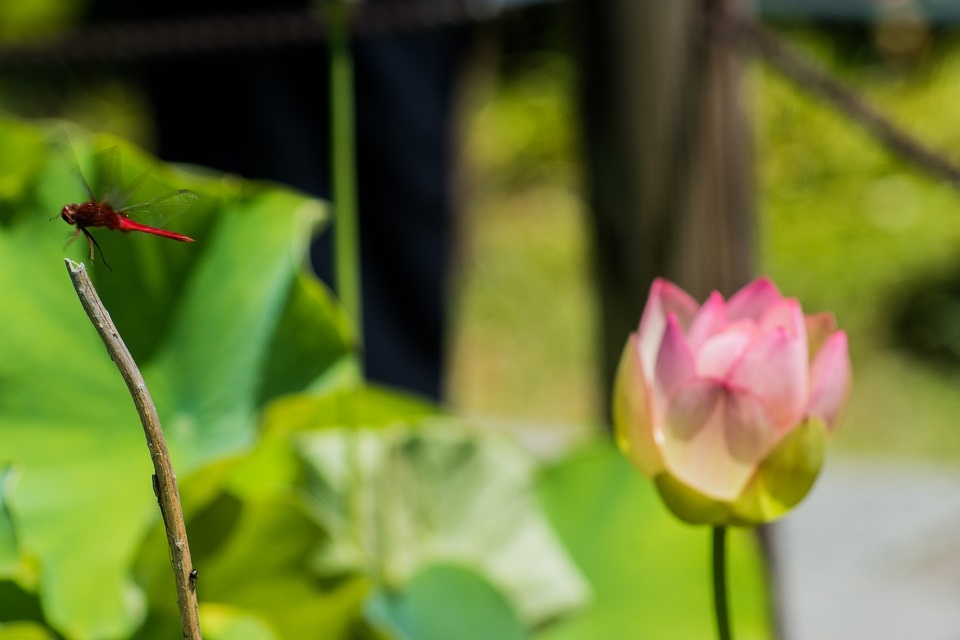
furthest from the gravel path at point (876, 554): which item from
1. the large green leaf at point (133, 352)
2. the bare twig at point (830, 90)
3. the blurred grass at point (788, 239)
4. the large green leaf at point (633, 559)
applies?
the large green leaf at point (133, 352)

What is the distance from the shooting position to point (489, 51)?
159 inches

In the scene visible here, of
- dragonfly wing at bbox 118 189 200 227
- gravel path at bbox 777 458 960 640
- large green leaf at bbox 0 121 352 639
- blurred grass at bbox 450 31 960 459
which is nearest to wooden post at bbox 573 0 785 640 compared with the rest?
large green leaf at bbox 0 121 352 639

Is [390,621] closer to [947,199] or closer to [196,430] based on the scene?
[196,430]

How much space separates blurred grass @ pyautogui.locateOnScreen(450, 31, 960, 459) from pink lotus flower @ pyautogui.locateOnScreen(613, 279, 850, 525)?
194 centimetres

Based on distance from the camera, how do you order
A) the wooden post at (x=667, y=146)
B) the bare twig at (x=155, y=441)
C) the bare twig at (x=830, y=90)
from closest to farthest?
the bare twig at (x=155, y=441) → the bare twig at (x=830, y=90) → the wooden post at (x=667, y=146)

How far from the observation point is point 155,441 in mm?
188

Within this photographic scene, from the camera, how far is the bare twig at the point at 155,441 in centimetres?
18

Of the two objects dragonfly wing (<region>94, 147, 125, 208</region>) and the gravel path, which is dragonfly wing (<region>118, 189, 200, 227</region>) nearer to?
dragonfly wing (<region>94, 147, 125, 208</region>)

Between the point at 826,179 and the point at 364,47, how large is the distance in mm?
2394

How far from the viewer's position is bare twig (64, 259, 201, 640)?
7.2 inches

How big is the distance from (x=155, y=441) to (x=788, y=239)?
10.1 feet

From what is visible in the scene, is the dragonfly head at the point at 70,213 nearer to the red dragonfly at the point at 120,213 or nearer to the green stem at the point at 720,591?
the red dragonfly at the point at 120,213

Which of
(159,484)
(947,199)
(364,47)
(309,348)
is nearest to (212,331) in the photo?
(309,348)

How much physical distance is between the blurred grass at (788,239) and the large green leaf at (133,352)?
6.04 feet
